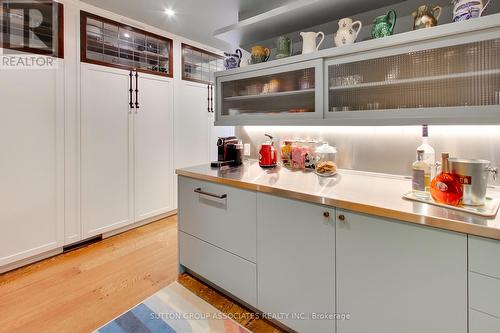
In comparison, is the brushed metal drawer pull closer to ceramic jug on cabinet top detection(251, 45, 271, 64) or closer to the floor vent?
ceramic jug on cabinet top detection(251, 45, 271, 64)

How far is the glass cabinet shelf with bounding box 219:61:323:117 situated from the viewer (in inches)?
→ 67.4

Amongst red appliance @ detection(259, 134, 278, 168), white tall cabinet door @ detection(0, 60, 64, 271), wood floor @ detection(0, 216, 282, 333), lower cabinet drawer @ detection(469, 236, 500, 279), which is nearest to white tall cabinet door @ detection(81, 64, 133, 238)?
white tall cabinet door @ detection(0, 60, 64, 271)

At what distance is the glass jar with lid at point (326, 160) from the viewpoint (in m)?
1.72

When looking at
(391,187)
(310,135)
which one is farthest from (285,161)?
(391,187)

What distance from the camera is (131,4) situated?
2418 millimetres

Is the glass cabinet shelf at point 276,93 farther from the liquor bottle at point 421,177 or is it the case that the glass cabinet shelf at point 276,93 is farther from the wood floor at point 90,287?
the wood floor at point 90,287

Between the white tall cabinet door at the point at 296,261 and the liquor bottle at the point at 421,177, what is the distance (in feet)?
1.52

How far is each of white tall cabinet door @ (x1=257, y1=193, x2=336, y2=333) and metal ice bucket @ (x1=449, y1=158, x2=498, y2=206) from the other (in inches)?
20.7

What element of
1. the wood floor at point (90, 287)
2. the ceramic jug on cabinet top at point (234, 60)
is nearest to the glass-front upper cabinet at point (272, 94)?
the ceramic jug on cabinet top at point (234, 60)

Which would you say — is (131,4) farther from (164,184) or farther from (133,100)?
(164,184)

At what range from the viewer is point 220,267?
1.75 meters

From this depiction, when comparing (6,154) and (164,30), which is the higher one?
(164,30)

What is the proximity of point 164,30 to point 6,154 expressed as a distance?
2.04 m

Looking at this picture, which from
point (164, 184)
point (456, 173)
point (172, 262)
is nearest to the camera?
point (456, 173)
